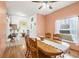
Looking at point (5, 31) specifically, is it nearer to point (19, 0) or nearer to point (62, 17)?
point (19, 0)

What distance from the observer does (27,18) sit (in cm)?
245

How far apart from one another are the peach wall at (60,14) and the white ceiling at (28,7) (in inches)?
4.3

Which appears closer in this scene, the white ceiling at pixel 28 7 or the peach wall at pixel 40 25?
the white ceiling at pixel 28 7

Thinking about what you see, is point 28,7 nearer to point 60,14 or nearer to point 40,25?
point 40,25

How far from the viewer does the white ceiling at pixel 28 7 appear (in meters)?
2.40

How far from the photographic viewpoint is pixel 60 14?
8.84 feet

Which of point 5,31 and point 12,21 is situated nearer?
point 12,21

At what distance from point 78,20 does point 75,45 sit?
67 cm

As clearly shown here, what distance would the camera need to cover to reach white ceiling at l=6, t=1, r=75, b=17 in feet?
7.88

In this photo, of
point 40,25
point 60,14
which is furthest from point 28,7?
point 60,14

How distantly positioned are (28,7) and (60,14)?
83cm

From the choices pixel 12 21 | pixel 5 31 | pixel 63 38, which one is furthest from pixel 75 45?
pixel 5 31

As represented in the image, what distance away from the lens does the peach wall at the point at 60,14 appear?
8.37 feet

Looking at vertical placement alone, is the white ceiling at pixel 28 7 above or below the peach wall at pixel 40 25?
above
